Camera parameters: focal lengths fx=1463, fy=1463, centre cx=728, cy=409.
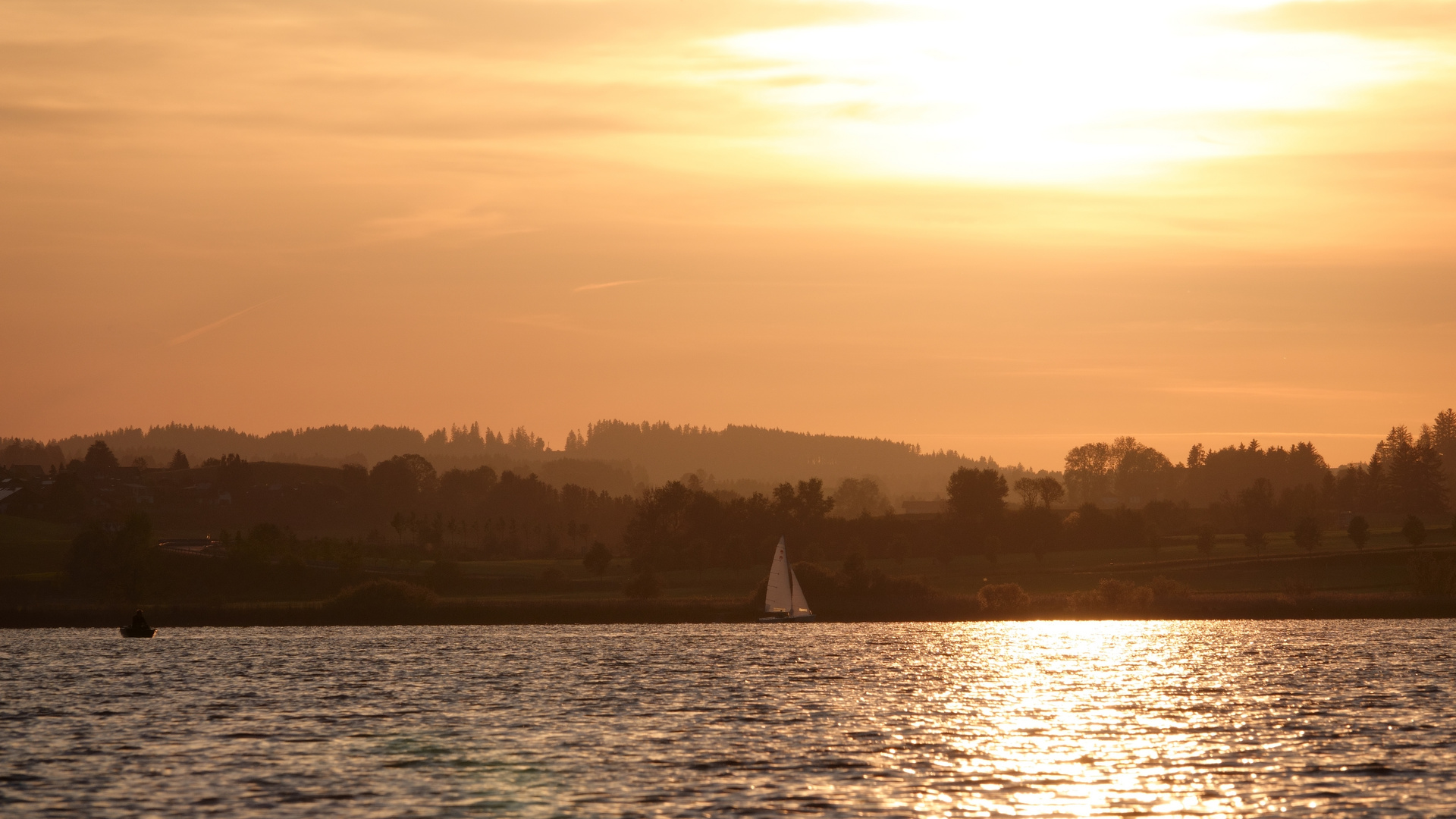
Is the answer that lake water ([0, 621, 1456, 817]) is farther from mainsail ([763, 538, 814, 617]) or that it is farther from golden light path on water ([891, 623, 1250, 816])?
mainsail ([763, 538, 814, 617])

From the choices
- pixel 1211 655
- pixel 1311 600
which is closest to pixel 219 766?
pixel 1211 655

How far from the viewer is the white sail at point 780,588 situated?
188 metres

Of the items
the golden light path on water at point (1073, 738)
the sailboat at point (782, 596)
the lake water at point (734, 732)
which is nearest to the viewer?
the golden light path on water at point (1073, 738)

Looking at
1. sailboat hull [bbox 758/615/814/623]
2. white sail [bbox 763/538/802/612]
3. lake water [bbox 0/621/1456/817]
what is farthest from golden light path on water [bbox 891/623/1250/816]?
sailboat hull [bbox 758/615/814/623]

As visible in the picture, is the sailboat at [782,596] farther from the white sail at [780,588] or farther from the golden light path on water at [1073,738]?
the golden light path on water at [1073,738]

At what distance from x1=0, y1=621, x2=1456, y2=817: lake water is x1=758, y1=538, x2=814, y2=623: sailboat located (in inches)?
1928

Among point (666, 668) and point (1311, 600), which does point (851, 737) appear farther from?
point (1311, 600)

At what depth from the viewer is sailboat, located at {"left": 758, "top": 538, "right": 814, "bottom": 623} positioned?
18750 centimetres

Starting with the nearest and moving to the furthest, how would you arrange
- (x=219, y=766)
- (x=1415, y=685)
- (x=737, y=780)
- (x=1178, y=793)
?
(x=1178, y=793)
(x=737, y=780)
(x=219, y=766)
(x=1415, y=685)

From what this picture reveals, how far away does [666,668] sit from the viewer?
112 meters

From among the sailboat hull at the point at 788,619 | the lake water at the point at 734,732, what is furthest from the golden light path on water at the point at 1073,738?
the sailboat hull at the point at 788,619

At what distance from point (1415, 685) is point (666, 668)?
52146 mm

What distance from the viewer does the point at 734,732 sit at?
69.1m

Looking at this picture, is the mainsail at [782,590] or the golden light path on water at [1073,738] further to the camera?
the mainsail at [782,590]
